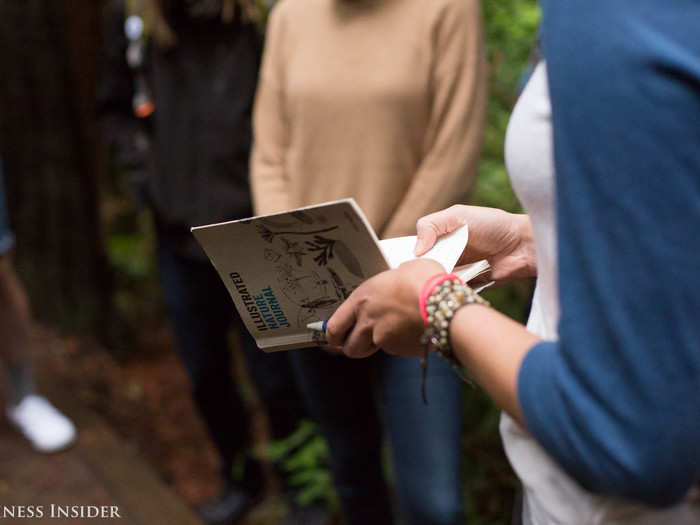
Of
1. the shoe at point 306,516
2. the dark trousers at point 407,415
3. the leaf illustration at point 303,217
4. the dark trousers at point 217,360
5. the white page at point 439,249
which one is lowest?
the shoe at point 306,516

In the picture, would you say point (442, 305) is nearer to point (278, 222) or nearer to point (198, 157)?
point (278, 222)

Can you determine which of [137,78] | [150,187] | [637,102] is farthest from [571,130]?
[137,78]

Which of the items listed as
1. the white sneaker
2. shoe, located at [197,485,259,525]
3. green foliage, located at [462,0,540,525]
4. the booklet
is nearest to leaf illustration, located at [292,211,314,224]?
the booklet

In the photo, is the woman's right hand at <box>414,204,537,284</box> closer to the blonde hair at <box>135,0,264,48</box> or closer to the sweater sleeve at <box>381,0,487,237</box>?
the sweater sleeve at <box>381,0,487,237</box>

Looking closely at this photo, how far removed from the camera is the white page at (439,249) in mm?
1150

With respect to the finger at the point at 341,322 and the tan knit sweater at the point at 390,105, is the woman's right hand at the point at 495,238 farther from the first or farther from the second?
the tan knit sweater at the point at 390,105

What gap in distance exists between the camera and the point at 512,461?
3.57 ft

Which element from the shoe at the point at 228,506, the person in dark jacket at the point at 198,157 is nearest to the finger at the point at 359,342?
the person in dark jacket at the point at 198,157

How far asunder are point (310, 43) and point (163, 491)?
82.2 inches

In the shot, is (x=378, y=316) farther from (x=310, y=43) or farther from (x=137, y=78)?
(x=137, y=78)

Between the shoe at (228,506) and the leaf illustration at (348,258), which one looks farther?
the shoe at (228,506)

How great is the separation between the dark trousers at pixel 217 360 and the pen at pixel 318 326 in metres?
1.71

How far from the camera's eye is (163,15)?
8.72ft

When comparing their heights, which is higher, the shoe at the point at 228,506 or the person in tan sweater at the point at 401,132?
the person in tan sweater at the point at 401,132
